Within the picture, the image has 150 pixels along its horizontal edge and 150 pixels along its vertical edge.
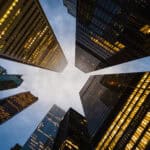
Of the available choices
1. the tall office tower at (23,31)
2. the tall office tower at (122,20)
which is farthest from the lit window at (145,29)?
the tall office tower at (23,31)

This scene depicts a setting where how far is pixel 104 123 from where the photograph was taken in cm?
5362

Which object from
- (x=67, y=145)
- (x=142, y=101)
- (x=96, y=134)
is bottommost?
(x=67, y=145)

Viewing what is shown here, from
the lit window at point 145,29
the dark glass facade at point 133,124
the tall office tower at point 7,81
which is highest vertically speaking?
the lit window at point 145,29

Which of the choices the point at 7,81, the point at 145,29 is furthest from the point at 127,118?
the point at 7,81

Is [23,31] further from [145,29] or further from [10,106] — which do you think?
[10,106]

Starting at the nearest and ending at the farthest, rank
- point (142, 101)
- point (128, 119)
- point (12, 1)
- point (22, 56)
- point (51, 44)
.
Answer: point (142, 101) → point (128, 119) → point (12, 1) → point (22, 56) → point (51, 44)

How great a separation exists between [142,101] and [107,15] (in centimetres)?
2106

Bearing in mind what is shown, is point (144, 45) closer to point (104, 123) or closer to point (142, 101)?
point (142, 101)

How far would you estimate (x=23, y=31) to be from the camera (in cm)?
8456

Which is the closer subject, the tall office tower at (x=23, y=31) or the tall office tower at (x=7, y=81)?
the tall office tower at (x=23, y=31)

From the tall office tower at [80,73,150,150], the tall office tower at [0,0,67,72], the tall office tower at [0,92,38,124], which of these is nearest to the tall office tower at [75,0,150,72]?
the tall office tower at [80,73,150,150]

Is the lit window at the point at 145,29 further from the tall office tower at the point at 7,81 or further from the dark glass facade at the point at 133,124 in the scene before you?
the tall office tower at the point at 7,81

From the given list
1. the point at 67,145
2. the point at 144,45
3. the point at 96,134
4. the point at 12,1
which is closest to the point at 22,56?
the point at 12,1

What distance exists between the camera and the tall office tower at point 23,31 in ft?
219
